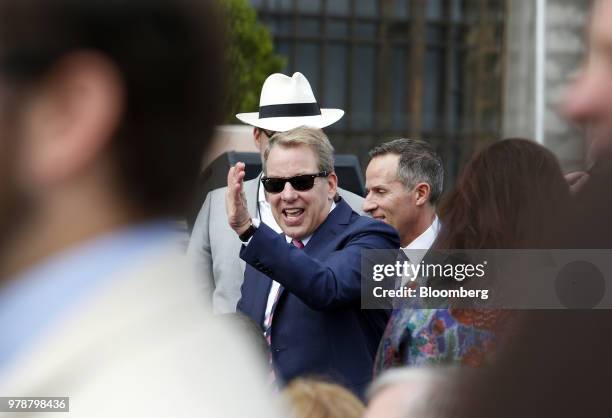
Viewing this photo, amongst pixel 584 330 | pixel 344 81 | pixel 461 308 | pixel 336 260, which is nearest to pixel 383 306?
pixel 336 260

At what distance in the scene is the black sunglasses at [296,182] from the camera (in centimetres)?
306

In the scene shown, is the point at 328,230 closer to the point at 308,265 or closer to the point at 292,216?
the point at 292,216

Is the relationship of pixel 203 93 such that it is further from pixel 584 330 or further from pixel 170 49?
pixel 584 330

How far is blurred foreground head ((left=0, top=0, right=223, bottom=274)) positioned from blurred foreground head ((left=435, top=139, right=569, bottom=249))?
164 cm

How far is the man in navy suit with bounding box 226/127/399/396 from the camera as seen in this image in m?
2.74

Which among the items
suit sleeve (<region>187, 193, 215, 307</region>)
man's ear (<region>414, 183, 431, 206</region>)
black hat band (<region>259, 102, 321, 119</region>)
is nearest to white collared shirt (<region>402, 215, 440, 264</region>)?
man's ear (<region>414, 183, 431, 206</region>)

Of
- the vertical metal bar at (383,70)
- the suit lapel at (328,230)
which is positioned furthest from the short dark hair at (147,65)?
the vertical metal bar at (383,70)

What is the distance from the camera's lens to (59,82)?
2.43 feet

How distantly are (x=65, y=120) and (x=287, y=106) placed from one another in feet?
10.3

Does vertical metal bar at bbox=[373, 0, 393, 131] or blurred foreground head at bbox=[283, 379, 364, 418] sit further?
A: vertical metal bar at bbox=[373, 0, 393, 131]

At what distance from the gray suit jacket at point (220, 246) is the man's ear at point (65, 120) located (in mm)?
2517

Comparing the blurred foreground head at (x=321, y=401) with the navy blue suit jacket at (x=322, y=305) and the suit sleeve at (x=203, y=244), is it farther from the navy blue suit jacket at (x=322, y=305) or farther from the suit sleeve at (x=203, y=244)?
the suit sleeve at (x=203, y=244)

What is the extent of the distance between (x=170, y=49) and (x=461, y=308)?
1.67 m

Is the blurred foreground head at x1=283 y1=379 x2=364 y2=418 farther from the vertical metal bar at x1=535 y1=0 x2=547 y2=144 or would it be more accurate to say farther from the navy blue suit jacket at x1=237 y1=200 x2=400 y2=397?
the vertical metal bar at x1=535 y1=0 x2=547 y2=144
